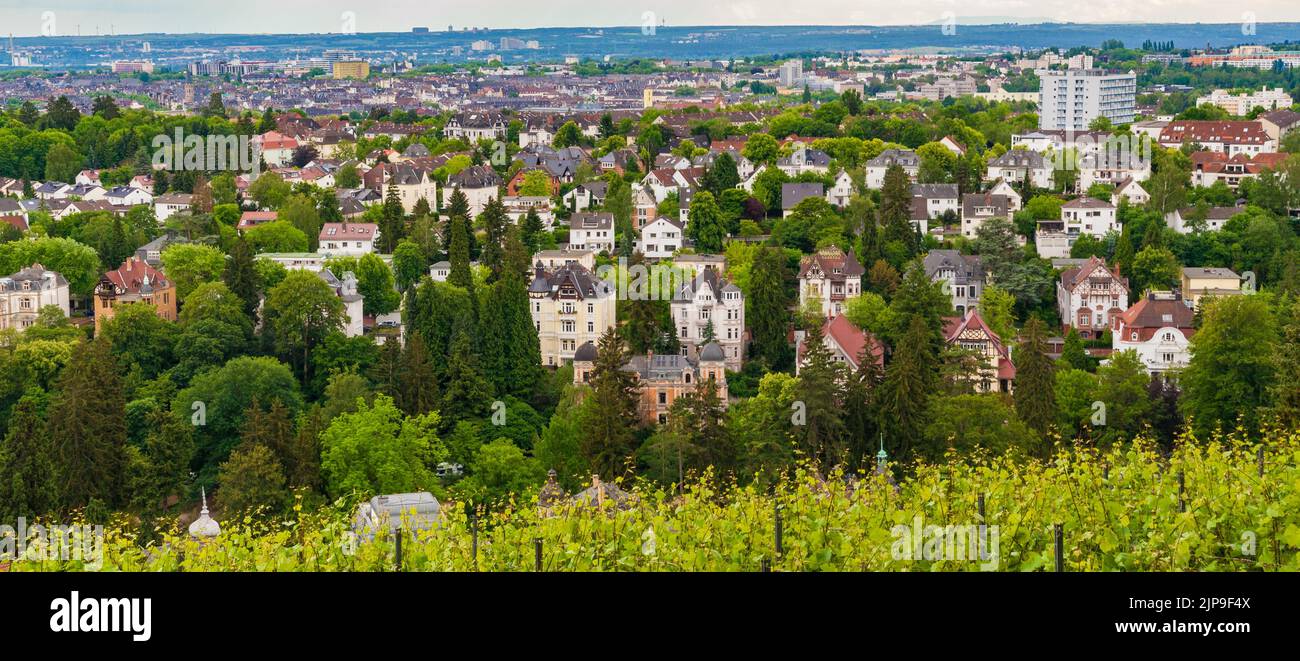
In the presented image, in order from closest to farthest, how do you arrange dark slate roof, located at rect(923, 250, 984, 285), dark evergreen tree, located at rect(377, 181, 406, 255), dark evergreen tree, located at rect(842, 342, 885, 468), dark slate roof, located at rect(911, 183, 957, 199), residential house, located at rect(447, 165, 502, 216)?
1. dark evergreen tree, located at rect(842, 342, 885, 468)
2. dark slate roof, located at rect(923, 250, 984, 285)
3. dark evergreen tree, located at rect(377, 181, 406, 255)
4. dark slate roof, located at rect(911, 183, 957, 199)
5. residential house, located at rect(447, 165, 502, 216)

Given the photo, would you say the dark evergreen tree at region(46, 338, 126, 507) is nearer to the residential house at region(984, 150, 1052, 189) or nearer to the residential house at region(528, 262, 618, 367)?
the residential house at region(528, 262, 618, 367)

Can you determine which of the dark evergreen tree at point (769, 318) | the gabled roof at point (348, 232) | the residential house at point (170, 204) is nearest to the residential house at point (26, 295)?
the gabled roof at point (348, 232)

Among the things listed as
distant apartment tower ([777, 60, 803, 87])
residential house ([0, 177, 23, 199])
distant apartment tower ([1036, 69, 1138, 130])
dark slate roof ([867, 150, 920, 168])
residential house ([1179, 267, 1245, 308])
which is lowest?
residential house ([1179, 267, 1245, 308])

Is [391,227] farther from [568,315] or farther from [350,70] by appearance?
[350,70]

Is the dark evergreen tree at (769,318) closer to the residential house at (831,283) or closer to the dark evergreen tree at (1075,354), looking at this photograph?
the residential house at (831,283)

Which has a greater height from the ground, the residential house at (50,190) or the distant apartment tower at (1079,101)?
the distant apartment tower at (1079,101)
